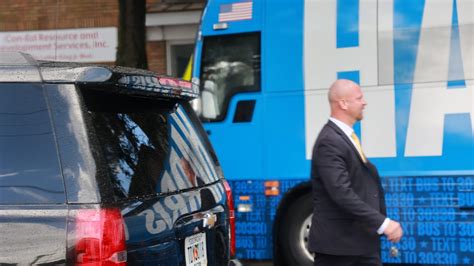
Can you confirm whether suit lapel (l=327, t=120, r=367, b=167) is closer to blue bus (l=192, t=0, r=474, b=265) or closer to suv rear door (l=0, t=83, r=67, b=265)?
suv rear door (l=0, t=83, r=67, b=265)

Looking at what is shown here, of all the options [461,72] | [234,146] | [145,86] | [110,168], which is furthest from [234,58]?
[110,168]

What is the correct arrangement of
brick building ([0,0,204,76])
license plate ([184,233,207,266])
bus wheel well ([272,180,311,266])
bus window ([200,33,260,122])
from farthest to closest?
brick building ([0,0,204,76])
bus window ([200,33,260,122])
bus wheel well ([272,180,311,266])
license plate ([184,233,207,266])

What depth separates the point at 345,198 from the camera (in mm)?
3695

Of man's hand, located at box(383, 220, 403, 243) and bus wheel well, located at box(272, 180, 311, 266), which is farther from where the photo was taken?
bus wheel well, located at box(272, 180, 311, 266)

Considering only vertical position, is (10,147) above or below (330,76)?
below

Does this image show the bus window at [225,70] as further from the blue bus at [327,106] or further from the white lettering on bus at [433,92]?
the white lettering on bus at [433,92]

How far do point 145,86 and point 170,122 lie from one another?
1.32 feet

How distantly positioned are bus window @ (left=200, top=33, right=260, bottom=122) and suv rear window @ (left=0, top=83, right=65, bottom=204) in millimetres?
4241

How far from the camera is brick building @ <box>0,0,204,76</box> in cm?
1291

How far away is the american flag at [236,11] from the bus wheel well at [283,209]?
195 centimetres

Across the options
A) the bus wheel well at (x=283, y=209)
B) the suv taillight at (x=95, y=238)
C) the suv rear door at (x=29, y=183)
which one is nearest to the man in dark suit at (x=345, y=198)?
the suv taillight at (x=95, y=238)

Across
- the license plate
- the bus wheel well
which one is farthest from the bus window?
the license plate

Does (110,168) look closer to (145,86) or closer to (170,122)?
(145,86)

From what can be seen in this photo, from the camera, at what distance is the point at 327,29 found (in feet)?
21.8
